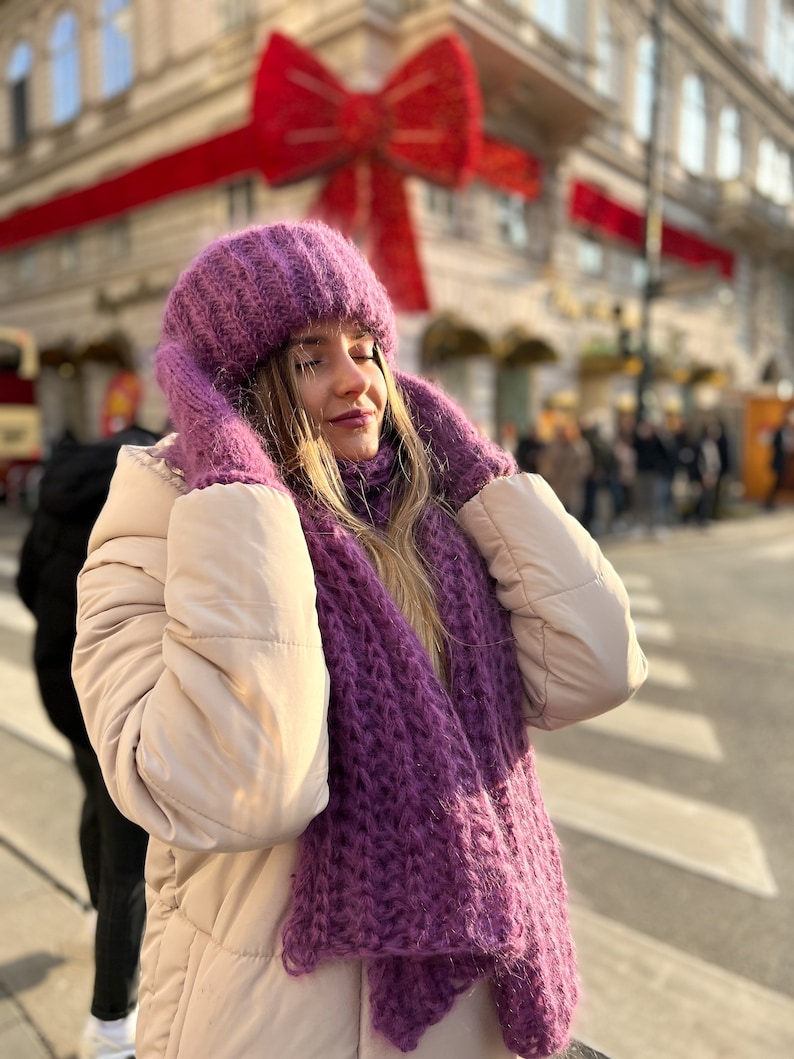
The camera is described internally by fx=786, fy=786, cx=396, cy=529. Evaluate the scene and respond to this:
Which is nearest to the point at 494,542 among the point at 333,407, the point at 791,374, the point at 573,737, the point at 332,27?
the point at 333,407

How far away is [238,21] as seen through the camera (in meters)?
14.9

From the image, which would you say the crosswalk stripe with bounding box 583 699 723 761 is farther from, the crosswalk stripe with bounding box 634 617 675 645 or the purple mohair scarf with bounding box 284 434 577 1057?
the purple mohair scarf with bounding box 284 434 577 1057

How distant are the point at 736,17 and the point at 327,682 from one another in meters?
30.5

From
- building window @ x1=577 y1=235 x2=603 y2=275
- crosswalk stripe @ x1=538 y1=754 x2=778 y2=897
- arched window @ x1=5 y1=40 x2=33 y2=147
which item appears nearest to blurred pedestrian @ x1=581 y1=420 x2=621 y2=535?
building window @ x1=577 y1=235 x2=603 y2=275

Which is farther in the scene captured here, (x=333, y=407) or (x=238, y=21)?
(x=238, y=21)

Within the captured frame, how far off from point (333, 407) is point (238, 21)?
16.9 metres

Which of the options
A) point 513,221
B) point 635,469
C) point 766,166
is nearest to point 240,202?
point 513,221

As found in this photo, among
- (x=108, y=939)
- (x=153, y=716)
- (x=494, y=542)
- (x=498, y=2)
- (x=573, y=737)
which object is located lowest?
(x=573, y=737)

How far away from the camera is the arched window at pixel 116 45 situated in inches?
695

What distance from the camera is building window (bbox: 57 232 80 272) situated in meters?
19.8

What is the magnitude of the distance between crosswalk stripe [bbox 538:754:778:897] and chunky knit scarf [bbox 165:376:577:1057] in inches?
85.6

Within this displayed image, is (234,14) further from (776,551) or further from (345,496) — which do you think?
(345,496)

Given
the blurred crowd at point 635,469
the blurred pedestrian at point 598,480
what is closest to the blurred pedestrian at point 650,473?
the blurred crowd at point 635,469

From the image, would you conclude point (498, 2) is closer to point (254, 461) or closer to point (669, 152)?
point (669, 152)
